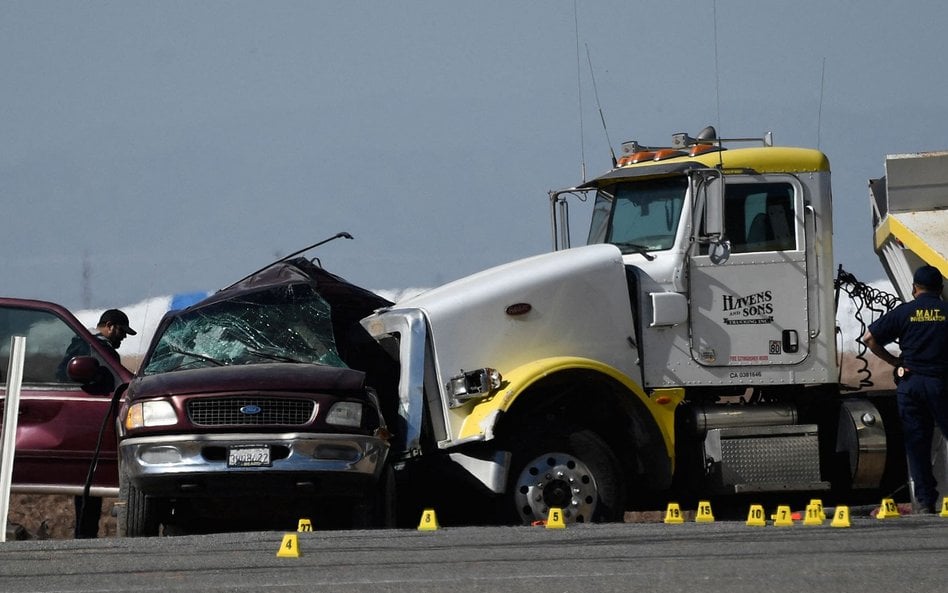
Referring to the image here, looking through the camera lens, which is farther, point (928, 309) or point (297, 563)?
point (928, 309)

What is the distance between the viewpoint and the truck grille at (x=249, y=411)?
1058 cm

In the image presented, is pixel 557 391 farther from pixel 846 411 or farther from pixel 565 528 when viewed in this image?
pixel 846 411

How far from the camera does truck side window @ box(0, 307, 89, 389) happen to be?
12055 mm

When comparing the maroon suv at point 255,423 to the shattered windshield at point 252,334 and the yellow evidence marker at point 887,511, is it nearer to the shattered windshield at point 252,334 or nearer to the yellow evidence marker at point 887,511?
the shattered windshield at point 252,334

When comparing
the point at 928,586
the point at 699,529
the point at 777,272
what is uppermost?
the point at 777,272

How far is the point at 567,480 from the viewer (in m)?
11.1

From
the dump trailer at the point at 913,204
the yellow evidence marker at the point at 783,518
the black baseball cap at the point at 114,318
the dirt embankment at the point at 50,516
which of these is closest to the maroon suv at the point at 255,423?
the black baseball cap at the point at 114,318

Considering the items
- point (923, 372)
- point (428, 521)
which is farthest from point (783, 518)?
point (428, 521)

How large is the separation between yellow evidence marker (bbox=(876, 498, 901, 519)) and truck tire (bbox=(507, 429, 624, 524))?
6.43 feet

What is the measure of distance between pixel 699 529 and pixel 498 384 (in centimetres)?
176

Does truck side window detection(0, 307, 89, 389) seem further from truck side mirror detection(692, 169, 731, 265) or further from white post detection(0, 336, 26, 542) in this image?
truck side mirror detection(692, 169, 731, 265)

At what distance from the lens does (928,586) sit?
7.05 metres

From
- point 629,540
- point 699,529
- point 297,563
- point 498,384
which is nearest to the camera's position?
point 297,563

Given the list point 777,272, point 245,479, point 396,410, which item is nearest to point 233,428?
point 245,479
